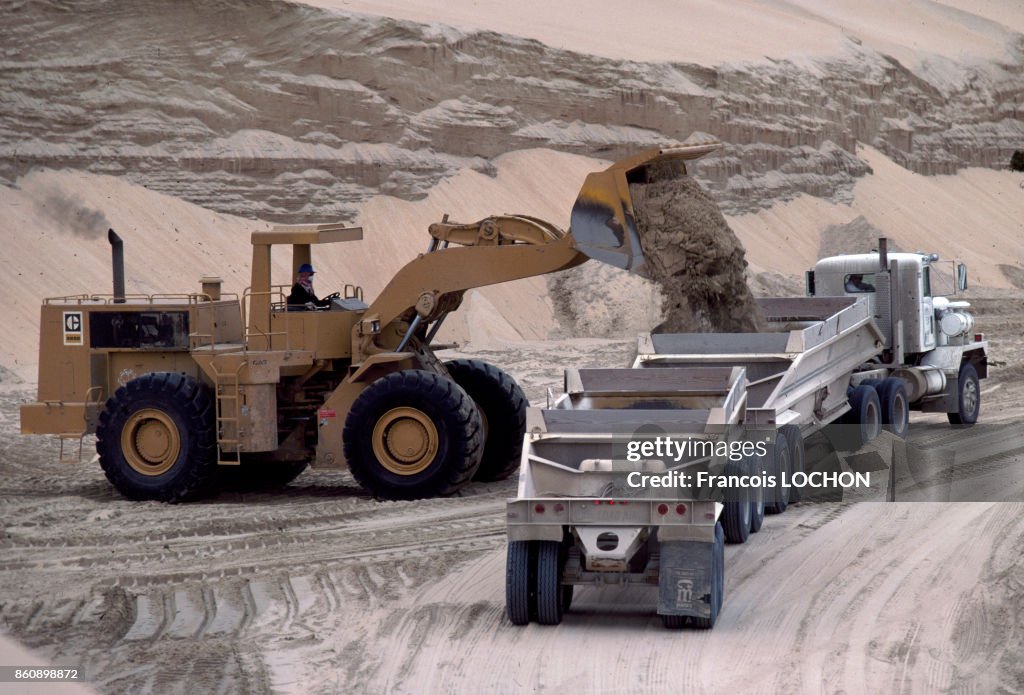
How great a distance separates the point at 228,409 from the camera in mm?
14109

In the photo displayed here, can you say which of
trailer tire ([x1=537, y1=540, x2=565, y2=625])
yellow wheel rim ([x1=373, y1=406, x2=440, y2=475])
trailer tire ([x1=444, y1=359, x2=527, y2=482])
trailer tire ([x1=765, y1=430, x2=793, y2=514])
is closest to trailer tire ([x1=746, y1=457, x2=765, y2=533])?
trailer tire ([x1=765, y1=430, x2=793, y2=514])

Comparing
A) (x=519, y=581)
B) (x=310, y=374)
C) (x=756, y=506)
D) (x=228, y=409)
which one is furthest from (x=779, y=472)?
(x=228, y=409)

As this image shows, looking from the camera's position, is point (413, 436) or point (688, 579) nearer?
point (688, 579)

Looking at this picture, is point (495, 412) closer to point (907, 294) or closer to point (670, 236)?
point (670, 236)

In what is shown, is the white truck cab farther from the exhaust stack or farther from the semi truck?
the exhaust stack

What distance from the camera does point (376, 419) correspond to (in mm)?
13844

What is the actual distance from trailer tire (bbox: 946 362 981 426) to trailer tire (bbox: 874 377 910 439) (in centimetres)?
170

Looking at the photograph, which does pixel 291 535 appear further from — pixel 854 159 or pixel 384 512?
pixel 854 159

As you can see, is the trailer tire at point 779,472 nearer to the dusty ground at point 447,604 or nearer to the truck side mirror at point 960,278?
the dusty ground at point 447,604

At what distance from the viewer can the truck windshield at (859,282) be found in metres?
18.2

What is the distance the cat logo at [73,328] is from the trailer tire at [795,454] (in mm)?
7270

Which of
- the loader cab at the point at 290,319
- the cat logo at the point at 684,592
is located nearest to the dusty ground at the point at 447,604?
the cat logo at the point at 684,592

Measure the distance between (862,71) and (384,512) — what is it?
39723 millimetres

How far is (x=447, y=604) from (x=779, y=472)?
160 inches
